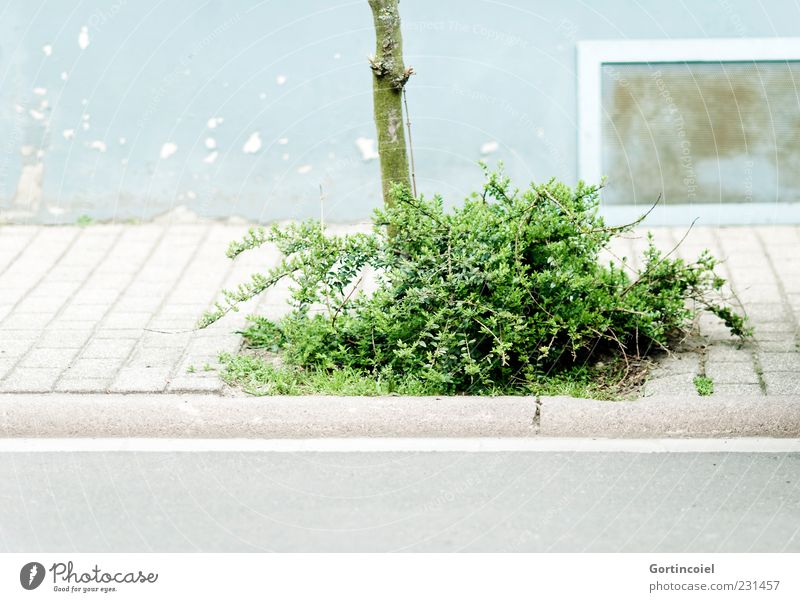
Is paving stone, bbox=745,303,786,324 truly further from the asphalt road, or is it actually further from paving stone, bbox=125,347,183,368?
paving stone, bbox=125,347,183,368

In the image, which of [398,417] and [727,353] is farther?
[727,353]

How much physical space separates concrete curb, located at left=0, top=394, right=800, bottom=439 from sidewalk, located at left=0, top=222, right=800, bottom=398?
16cm

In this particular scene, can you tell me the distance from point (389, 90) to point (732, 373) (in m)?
1.98

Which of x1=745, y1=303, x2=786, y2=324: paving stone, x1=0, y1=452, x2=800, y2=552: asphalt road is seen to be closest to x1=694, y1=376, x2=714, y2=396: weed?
x1=0, y1=452, x2=800, y2=552: asphalt road

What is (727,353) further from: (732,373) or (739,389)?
(739,389)

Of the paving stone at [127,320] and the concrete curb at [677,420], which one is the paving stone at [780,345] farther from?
the paving stone at [127,320]

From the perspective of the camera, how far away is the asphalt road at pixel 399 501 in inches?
156

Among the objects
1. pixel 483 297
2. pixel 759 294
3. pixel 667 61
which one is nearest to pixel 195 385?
pixel 483 297

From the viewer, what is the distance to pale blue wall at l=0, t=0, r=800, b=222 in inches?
282

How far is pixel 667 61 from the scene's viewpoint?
280 inches

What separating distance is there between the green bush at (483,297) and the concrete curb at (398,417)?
196 millimetres

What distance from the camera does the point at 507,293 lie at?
4.86 m

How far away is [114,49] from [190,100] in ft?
1.85
